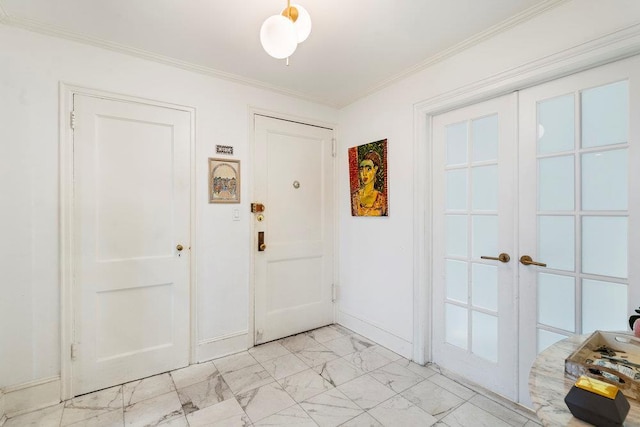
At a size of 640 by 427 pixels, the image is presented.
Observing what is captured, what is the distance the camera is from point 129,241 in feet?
6.98

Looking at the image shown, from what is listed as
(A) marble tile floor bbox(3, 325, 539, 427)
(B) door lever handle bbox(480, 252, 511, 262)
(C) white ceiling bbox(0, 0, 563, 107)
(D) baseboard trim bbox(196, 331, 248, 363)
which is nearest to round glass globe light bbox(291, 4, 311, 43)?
(C) white ceiling bbox(0, 0, 563, 107)

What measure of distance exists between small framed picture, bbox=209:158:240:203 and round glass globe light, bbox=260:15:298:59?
1.39 meters

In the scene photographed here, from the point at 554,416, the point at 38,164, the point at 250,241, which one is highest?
the point at 38,164

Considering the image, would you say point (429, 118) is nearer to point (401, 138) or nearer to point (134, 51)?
point (401, 138)

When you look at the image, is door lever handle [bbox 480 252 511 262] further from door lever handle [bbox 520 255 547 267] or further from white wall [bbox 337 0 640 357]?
white wall [bbox 337 0 640 357]

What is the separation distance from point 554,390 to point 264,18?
2.21m

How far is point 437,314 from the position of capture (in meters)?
2.32

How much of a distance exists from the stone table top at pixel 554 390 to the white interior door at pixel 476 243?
0.90m

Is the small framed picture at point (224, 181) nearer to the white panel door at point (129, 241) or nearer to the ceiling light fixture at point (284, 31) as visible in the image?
the white panel door at point (129, 241)

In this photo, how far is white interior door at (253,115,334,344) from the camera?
9.00 ft

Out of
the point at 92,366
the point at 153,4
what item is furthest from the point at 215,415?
the point at 153,4

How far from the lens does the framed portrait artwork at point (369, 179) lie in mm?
2658

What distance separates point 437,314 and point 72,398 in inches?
105

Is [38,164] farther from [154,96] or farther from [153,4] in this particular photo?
[153,4]
